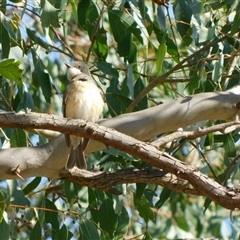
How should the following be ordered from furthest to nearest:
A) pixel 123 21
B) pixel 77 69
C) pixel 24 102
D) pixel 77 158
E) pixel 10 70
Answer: pixel 77 69
pixel 123 21
pixel 24 102
pixel 77 158
pixel 10 70

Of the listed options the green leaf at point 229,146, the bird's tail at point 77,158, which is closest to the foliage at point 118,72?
the green leaf at point 229,146

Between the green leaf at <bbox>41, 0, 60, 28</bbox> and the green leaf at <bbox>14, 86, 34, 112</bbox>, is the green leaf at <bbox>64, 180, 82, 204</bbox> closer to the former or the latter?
the green leaf at <bbox>14, 86, 34, 112</bbox>

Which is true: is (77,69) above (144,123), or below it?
below

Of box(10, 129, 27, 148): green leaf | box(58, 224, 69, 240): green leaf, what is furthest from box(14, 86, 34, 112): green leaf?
box(58, 224, 69, 240): green leaf

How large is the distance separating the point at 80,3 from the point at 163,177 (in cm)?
130

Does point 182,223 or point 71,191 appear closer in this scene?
point 71,191

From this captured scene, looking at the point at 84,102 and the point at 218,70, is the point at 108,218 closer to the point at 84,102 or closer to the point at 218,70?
the point at 84,102

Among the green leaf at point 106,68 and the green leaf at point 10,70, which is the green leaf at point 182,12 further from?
the green leaf at point 10,70

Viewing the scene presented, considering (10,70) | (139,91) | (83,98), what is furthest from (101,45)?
(10,70)

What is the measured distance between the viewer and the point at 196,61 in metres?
4.63

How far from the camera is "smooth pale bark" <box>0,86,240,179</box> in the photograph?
3.78 m

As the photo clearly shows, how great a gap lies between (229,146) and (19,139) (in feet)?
3.71

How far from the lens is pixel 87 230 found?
4363 millimetres

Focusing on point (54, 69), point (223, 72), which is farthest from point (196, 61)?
point (54, 69)
